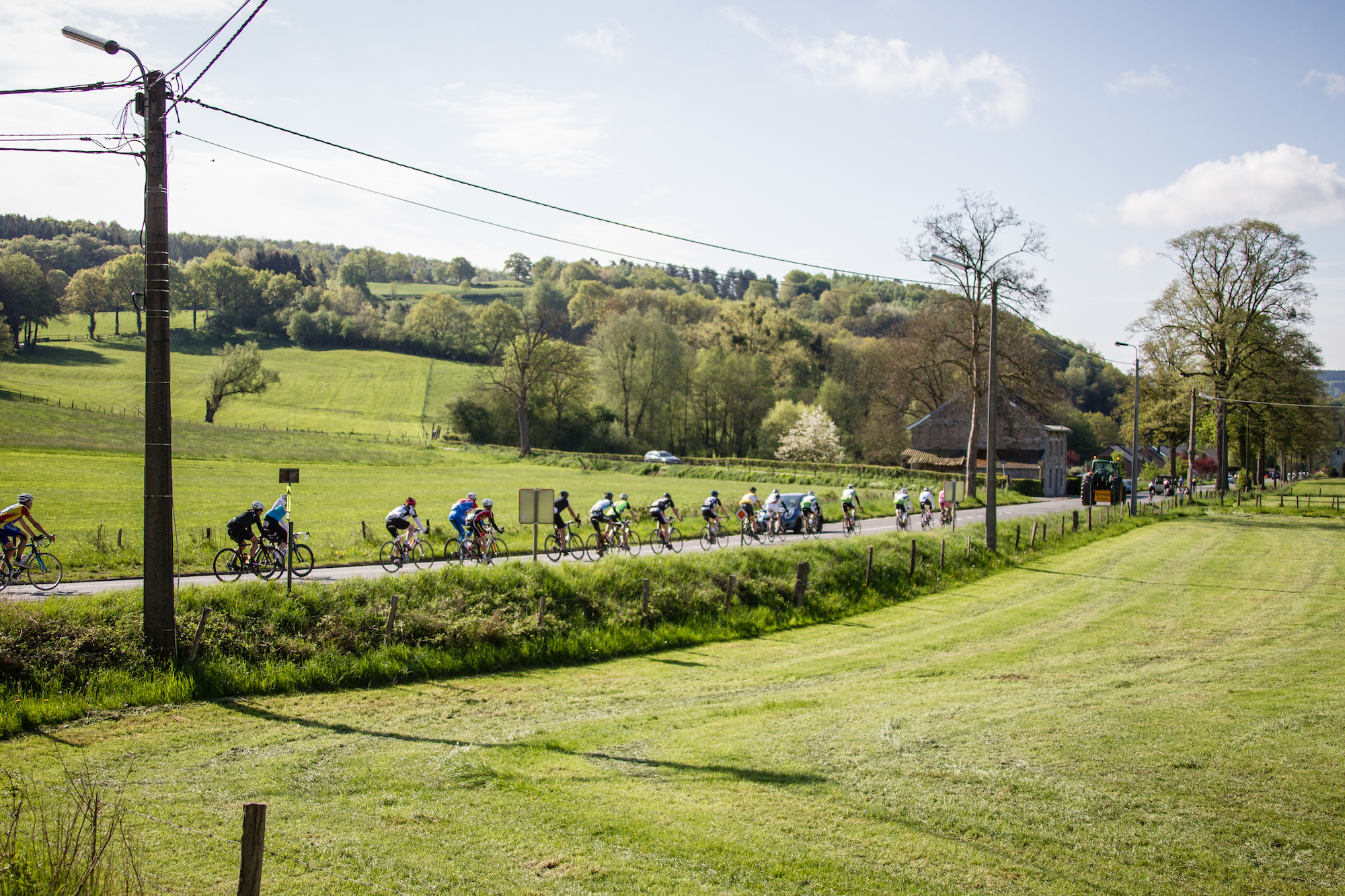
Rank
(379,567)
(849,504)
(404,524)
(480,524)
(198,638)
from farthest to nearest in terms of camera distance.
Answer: (849,504) → (379,567) → (480,524) → (404,524) → (198,638)

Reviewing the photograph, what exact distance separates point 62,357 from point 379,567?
83624 millimetres

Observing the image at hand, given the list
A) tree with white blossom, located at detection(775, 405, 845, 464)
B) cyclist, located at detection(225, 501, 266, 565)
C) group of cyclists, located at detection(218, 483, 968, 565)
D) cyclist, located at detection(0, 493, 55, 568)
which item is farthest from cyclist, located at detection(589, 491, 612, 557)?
tree with white blossom, located at detection(775, 405, 845, 464)

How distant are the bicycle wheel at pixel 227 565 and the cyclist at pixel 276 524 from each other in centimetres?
80

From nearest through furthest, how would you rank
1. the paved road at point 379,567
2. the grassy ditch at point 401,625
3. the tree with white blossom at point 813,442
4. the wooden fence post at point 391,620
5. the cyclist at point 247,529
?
the grassy ditch at point 401,625 < the wooden fence post at point 391,620 < the paved road at point 379,567 < the cyclist at point 247,529 < the tree with white blossom at point 813,442

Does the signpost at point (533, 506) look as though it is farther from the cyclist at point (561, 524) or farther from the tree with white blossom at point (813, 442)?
the tree with white blossom at point (813, 442)

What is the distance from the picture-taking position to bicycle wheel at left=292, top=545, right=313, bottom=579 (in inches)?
810

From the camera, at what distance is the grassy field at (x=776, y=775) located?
6262 mm

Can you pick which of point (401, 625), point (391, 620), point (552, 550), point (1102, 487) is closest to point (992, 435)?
point (552, 550)

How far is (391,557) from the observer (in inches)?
864

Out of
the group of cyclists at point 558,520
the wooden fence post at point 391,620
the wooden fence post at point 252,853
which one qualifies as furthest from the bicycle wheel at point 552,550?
the wooden fence post at point 252,853

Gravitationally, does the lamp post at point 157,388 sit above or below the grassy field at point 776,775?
above

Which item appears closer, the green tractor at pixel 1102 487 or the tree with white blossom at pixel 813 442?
the green tractor at pixel 1102 487

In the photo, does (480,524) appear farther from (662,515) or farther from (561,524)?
(662,515)

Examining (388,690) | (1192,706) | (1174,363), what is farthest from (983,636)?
(1174,363)
